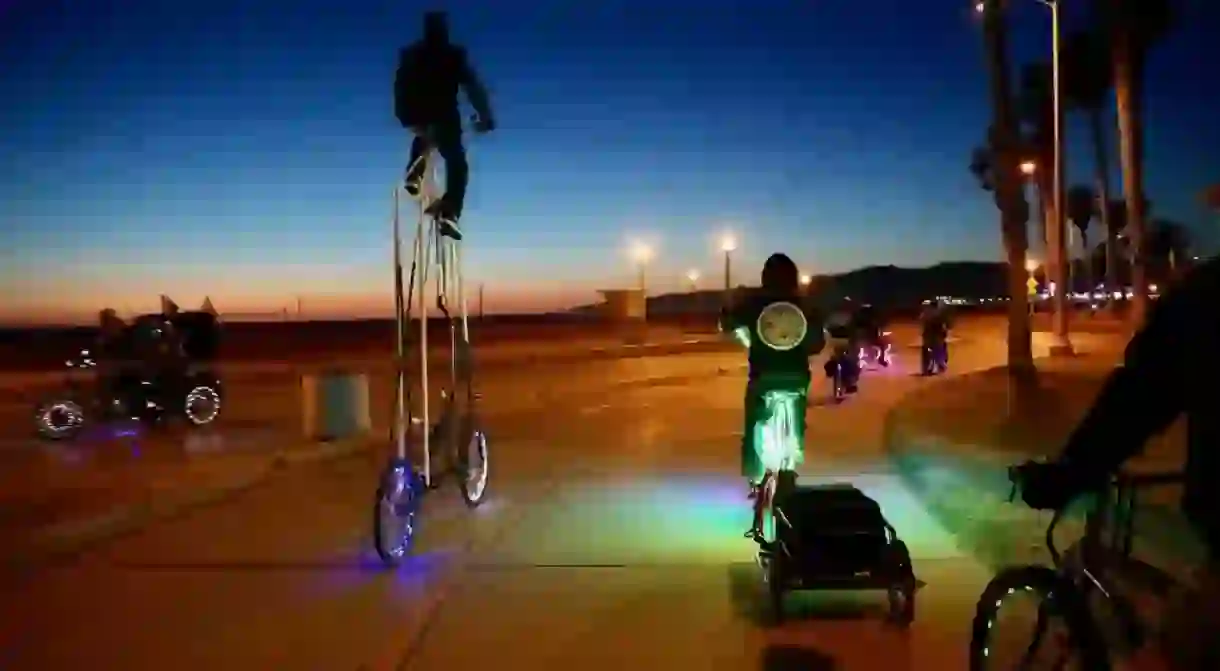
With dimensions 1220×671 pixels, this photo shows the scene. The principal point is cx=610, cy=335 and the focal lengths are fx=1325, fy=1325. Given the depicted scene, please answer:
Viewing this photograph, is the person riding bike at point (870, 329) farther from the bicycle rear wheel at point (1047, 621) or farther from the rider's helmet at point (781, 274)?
the bicycle rear wheel at point (1047, 621)

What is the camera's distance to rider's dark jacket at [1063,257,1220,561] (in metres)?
3.13

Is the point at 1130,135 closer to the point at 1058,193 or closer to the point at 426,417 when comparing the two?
the point at 1058,193

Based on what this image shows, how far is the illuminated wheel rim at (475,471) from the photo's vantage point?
11766mm

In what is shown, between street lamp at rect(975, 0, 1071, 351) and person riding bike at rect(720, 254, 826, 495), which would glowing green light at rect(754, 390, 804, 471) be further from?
street lamp at rect(975, 0, 1071, 351)

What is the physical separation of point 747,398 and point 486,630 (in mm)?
2367

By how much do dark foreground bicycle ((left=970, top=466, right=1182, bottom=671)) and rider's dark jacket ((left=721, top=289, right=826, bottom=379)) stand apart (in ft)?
13.3

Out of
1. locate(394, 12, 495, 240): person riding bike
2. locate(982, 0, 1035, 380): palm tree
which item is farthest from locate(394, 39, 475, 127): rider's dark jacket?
locate(982, 0, 1035, 380): palm tree

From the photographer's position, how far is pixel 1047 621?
422 centimetres

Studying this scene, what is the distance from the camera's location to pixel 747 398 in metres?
8.71

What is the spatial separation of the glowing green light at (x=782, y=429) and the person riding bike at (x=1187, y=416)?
4.91 meters

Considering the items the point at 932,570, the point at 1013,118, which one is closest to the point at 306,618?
the point at 932,570

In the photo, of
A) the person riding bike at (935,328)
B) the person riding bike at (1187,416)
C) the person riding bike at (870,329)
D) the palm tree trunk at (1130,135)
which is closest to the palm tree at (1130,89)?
the palm tree trunk at (1130,135)

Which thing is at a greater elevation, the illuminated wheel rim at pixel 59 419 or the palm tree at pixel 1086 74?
the palm tree at pixel 1086 74

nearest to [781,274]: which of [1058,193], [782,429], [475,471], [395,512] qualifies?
[782,429]
